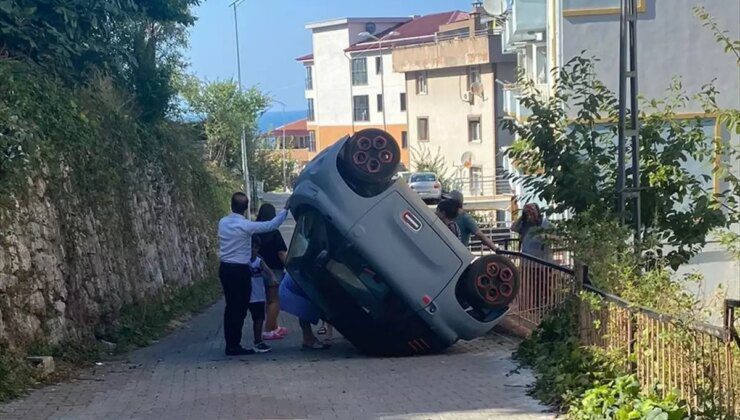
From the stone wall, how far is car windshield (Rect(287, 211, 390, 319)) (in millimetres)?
2704

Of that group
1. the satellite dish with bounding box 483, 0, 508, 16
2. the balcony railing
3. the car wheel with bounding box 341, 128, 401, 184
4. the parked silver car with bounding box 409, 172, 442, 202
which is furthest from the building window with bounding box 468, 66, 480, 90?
the car wheel with bounding box 341, 128, 401, 184

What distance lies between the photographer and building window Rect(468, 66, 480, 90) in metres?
64.2

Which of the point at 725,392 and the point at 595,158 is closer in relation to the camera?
the point at 725,392

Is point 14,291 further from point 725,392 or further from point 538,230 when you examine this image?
point 725,392

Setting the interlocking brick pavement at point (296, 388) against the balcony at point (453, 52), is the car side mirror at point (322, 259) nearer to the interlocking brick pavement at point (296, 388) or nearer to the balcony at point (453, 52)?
the interlocking brick pavement at point (296, 388)

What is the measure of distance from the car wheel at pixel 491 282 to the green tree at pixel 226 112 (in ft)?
98.3

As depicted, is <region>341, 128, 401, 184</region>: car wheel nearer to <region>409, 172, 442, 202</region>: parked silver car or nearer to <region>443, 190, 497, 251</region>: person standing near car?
<region>443, 190, 497, 251</region>: person standing near car

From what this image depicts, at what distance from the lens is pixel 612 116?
37.1 ft

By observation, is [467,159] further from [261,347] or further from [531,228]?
[261,347]

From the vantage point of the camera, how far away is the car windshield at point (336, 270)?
402 inches

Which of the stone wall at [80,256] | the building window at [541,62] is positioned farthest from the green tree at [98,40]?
the building window at [541,62]

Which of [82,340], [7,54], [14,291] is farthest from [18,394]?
[7,54]

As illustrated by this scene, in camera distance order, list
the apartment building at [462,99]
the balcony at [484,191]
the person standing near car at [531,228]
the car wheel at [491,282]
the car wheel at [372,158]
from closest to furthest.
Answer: the car wheel at [491,282] → the car wheel at [372,158] → the person standing near car at [531,228] → the balcony at [484,191] → the apartment building at [462,99]

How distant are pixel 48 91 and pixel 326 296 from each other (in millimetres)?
4601
